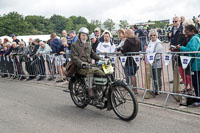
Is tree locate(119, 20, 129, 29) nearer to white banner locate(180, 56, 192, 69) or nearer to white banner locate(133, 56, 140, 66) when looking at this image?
white banner locate(133, 56, 140, 66)

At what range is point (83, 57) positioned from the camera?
5988 mm

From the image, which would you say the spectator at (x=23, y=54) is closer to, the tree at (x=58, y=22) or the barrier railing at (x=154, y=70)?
the barrier railing at (x=154, y=70)

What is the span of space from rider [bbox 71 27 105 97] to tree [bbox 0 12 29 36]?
94.7 metres

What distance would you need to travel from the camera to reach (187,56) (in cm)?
556

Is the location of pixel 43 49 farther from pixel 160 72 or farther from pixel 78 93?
pixel 160 72

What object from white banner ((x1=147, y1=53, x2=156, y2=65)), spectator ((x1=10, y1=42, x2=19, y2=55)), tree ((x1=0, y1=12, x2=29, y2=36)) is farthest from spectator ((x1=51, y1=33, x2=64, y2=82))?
tree ((x1=0, y1=12, x2=29, y2=36))

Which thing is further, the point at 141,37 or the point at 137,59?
the point at 141,37

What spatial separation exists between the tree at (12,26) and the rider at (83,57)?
94716 mm

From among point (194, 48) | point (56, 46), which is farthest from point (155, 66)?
point (56, 46)

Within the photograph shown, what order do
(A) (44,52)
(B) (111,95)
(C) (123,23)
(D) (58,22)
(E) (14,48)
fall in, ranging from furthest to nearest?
(D) (58,22)
(C) (123,23)
(E) (14,48)
(A) (44,52)
(B) (111,95)

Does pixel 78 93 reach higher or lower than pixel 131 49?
lower

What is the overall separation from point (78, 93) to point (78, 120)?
96cm

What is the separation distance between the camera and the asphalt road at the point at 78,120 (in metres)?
4.79

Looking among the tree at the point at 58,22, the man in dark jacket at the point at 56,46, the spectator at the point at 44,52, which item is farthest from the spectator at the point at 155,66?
the tree at the point at 58,22
